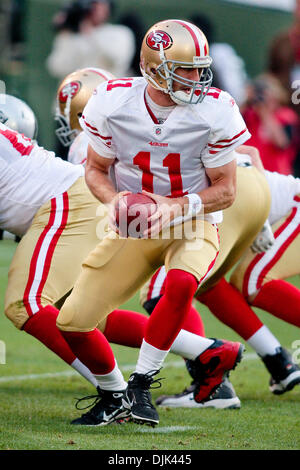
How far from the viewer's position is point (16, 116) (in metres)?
4.69

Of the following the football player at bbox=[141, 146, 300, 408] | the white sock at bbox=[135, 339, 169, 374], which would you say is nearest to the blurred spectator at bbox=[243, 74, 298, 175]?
the football player at bbox=[141, 146, 300, 408]

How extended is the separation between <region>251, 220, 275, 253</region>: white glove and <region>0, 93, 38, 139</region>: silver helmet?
119cm

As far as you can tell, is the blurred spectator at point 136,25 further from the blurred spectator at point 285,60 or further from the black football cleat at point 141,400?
the black football cleat at point 141,400

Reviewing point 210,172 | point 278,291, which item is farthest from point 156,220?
point 278,291

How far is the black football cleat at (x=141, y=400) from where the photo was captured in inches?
145

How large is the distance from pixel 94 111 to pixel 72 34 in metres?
6.02

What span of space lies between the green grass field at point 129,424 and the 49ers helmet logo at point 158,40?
146 cm

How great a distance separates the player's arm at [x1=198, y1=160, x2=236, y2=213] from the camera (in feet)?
12.3

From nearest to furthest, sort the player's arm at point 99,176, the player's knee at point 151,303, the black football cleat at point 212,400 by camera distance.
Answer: the player's arm at point 99,176 < the black football cleat at point 212,400 < the player's knee at point 151,303

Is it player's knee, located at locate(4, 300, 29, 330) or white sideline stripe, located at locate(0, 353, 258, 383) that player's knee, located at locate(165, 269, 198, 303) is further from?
white sideline stripe, located at locate(0, 353, 258, 383)

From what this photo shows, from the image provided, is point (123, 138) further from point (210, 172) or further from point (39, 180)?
point (39, 180)

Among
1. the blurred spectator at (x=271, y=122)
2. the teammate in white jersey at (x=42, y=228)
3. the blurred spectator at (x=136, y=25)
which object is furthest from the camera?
the blurred spectator at (x=136, y=25)

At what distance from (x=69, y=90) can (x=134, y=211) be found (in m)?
1.53

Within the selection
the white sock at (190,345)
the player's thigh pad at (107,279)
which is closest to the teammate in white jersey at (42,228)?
the player's thigh pad at (107,279)
